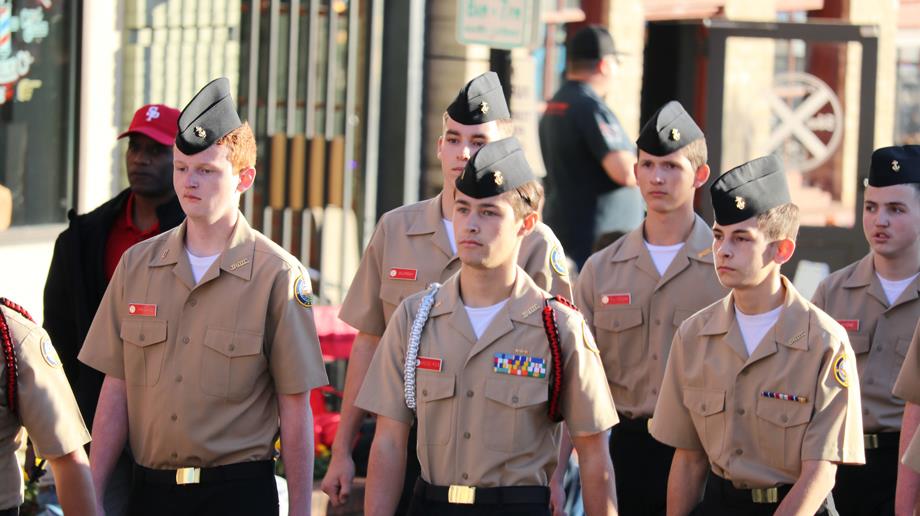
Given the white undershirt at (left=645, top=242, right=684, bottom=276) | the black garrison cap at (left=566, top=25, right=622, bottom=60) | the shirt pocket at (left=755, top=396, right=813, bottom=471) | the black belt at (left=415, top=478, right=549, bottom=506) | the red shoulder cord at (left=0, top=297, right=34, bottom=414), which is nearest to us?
the red shoulder cord at (left=0, top=297, right=34, bottom=414)

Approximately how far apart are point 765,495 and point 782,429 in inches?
8.6

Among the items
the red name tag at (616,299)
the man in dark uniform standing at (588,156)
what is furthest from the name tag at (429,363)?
the man in dark uniform standing at (588,156)

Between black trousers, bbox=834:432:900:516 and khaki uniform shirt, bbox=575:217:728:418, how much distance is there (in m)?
0.86

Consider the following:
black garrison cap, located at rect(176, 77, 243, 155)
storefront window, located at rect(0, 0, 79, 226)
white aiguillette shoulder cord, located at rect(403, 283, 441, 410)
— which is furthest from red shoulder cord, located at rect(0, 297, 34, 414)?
storefront window, located at rect(0, 0, 79, 226)

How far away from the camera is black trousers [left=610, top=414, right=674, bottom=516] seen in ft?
21.7

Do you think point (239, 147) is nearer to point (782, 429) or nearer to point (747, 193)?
point (747, 193)

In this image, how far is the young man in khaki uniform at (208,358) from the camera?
17.7ft

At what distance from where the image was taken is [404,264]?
6.28 m

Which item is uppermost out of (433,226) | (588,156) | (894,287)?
(588,156)

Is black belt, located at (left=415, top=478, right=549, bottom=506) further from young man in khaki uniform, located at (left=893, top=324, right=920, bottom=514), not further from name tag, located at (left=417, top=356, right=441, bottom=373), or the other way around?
young man in khaki uniform, located at (left=893, top=324, right=920, bottom=514)

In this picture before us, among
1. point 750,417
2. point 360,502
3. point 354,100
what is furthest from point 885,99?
point 750,417

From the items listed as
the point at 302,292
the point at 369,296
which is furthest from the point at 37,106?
the point at 302,292

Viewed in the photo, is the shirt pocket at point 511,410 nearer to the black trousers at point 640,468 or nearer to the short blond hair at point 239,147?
the short blond hair at point 239,147

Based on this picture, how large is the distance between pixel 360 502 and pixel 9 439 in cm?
424
